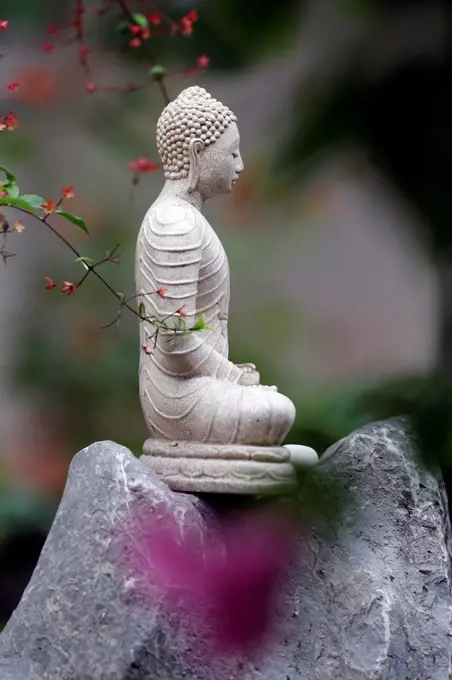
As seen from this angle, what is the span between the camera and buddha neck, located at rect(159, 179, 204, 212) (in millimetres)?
2301

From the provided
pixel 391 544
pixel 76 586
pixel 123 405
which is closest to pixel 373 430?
pixel 391 544

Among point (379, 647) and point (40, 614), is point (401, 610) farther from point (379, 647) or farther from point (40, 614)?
point (40, 614)

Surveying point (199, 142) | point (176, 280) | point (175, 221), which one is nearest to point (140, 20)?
point (199, 142)

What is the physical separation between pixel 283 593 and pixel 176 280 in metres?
0.72

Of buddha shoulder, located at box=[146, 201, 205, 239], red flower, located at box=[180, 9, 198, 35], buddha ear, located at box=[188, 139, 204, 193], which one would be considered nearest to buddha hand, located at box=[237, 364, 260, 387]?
buddha shoulder, located at box=[146, 201, 205, 239]

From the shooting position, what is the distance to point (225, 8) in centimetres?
42

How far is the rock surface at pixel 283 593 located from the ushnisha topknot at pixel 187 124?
725 mm

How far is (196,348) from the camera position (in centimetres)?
219

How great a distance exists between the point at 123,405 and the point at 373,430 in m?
1.12

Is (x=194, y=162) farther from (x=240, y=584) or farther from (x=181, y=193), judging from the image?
(x=240, y=584)

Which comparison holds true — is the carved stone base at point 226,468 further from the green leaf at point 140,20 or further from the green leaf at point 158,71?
the green leaf at point 140,20

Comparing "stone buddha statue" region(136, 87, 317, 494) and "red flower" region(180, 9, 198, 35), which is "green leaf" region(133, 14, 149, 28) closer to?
"stone buddha statue" region(136, 87, 317, 494)

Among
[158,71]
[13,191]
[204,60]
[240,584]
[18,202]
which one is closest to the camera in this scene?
[240,584]

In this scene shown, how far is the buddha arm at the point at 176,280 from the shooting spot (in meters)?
2.16
